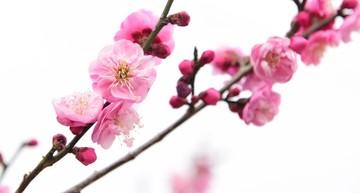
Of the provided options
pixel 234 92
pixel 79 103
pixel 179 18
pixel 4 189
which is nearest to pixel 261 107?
pixel 234 92

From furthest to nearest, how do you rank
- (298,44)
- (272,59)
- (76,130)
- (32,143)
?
(32,143) → (272,59) → (298,44) → (76,130)

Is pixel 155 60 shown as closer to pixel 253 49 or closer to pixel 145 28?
pixel 145 28

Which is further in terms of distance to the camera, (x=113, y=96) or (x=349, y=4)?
(x=349, y=4)

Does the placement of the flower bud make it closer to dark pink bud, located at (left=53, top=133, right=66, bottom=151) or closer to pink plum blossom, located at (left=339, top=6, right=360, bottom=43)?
dark pink bud, located at (left=53, top=133, right=66, bottom=151)

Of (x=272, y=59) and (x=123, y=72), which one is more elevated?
(x=123, y=72)

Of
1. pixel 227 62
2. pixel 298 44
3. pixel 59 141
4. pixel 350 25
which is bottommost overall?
pixel 227 62

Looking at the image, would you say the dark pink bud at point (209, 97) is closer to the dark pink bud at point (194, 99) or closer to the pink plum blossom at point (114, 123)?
the dark pink bud at point (194, 99)

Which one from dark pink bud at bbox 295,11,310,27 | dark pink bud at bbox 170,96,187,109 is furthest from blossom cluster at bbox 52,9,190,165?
dark pink bud at bbox 295,11,310,27

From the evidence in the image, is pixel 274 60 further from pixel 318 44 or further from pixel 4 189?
pixel 4 189
